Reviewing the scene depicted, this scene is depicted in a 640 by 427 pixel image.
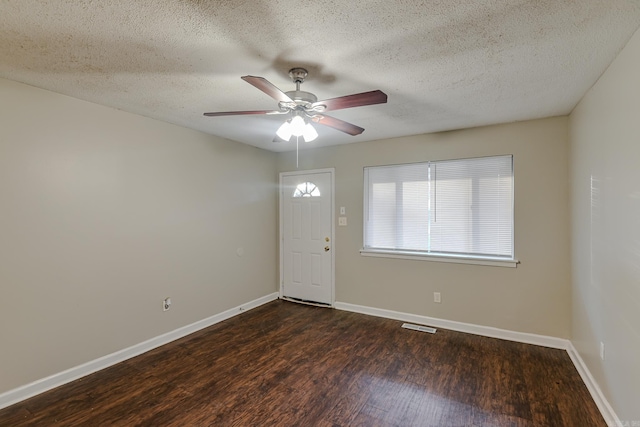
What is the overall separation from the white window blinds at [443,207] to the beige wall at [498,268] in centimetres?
12

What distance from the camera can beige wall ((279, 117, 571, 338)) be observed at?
314 cm

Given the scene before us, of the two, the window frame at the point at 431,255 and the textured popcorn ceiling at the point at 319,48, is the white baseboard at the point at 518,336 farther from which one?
the textured popcorn ceiling at the point at 319,48

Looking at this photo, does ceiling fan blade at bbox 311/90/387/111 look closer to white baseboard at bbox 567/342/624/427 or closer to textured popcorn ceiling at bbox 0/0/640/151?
textured popcorn ceiling at bbox 0/0/640/151

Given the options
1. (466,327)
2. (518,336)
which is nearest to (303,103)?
(466,327)

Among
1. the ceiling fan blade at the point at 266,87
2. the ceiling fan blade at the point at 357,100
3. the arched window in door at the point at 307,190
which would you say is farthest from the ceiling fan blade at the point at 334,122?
the arched window in door at the point at 307,190

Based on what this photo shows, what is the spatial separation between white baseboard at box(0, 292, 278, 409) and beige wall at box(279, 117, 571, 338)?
1981 mm

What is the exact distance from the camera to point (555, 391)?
94.3 inches

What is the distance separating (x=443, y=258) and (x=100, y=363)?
3748 mm

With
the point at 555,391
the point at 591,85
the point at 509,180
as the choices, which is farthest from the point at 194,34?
the point at 555,391

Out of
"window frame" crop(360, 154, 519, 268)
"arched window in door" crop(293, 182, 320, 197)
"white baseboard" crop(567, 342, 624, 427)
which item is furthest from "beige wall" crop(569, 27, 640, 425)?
"arched window in door" crop(293, 182, 320, 197)

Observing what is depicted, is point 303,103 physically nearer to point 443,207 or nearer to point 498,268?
point 443,207

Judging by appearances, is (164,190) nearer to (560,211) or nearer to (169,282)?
(169,282)

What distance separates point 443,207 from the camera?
3754mm

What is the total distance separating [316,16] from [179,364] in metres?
3.07
